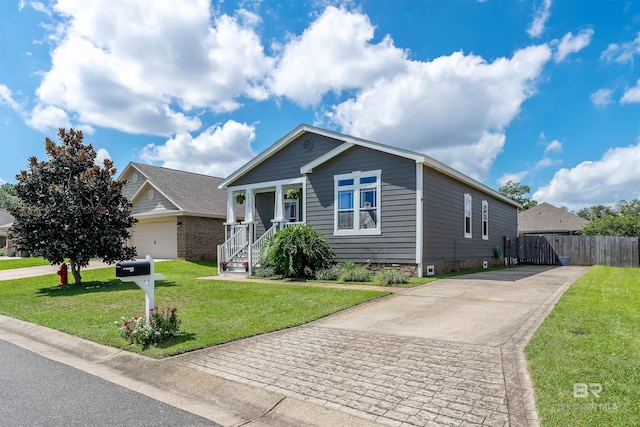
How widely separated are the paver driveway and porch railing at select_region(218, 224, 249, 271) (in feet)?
29.3

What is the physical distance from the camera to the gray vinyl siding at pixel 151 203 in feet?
72.3

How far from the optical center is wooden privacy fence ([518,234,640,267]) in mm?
20047

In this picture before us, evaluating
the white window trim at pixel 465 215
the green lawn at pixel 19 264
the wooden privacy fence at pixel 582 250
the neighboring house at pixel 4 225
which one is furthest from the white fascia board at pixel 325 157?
the neighboring house at pixel 4 225

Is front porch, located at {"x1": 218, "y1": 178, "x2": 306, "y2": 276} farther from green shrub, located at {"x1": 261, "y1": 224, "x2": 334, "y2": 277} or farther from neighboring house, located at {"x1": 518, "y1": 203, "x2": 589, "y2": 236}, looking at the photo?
neighboring house, located at {"x1": 518, "y1": 203, "x2": 589, "y2": 236}

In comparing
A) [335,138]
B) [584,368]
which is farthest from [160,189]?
[584,368]

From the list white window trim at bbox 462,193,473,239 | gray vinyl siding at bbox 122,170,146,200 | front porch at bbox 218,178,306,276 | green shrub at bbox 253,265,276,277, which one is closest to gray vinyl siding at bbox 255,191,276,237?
front porch at bbox 218,178,306,276

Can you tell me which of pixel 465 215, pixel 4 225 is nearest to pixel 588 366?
pixel 465 215

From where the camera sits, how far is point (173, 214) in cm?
2088

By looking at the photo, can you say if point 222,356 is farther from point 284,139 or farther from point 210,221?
point 210,221

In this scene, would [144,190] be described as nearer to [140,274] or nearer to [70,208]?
[70,208]

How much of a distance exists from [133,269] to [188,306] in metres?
3.29

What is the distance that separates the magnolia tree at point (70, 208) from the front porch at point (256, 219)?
382cm

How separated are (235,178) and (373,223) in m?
7.16

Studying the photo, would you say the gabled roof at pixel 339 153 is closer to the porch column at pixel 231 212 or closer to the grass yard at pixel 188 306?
the porch column at pixel 231 212
